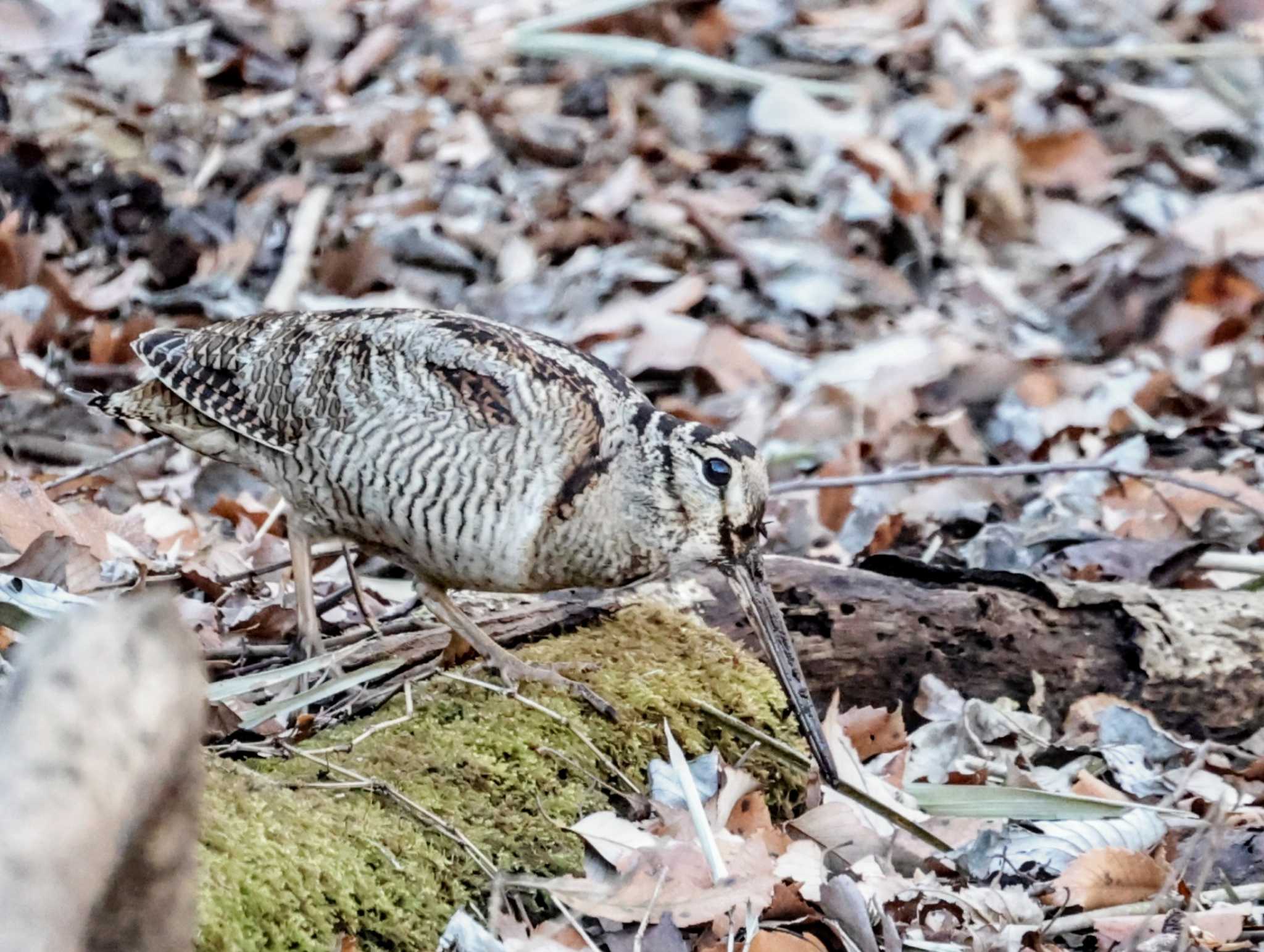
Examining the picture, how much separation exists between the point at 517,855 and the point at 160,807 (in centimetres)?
143

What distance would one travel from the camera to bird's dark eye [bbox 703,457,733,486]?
4.03 meters

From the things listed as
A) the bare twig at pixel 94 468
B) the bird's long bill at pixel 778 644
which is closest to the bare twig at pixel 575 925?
the bird's long bill at pixel 778 644

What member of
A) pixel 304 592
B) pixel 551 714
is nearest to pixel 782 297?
pixel 304 592

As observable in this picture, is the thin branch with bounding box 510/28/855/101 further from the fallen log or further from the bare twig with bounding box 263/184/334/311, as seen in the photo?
the fallen log

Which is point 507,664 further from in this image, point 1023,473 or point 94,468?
point 1023,473

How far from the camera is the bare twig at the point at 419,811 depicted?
10.1ft

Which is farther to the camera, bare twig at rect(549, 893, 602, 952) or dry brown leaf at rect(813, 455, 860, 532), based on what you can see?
dry brown leaf at rect(813, 455, 860, 532)

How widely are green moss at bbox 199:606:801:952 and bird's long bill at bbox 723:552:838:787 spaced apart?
7 cm

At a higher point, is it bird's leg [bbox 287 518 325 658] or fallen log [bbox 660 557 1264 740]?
bird's leg [bbox 287 518 325 658]

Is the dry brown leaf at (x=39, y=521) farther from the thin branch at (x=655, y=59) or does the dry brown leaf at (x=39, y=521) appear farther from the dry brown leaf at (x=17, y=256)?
the thin branch at (x=655, y=59)

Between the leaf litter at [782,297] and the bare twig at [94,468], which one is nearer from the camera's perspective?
the leaf litter at [782,297]

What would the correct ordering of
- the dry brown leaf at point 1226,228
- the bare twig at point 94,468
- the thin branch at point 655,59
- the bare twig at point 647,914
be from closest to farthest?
the bare twig at point 647,914, the bare twig at point 94,468, the dry brown leaf at point 1226,228, the thin branch at point 655,59

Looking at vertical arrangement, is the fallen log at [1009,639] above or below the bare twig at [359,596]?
below

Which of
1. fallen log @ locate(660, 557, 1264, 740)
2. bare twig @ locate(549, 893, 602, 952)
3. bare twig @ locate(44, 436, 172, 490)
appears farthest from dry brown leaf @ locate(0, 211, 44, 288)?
bare twig @ locate(549, 893, 602, 952)
